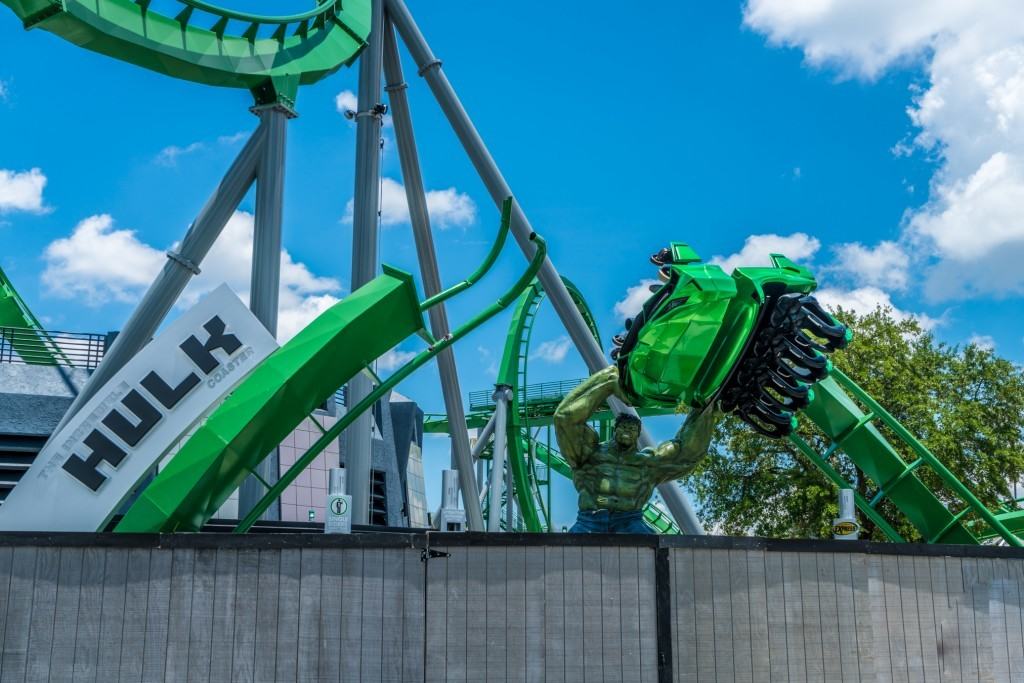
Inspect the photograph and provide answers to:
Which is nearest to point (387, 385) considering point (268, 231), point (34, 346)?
point (268, 231)

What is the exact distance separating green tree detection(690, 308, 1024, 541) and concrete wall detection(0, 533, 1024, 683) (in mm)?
16847

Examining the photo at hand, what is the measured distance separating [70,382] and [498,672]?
602 inches

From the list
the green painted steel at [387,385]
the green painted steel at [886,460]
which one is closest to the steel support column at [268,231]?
the green painted steel at [387,385]

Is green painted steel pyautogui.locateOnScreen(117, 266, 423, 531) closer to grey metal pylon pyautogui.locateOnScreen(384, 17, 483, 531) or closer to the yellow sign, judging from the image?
the yellow sign

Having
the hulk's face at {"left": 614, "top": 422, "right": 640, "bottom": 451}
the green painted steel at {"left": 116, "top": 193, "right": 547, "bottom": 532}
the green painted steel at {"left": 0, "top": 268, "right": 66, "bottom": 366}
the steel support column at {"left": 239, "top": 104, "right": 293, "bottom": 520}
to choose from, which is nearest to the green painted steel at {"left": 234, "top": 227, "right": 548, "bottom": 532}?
the green painted steel at {"left": 116, "top": 193, "right": 547, "bottom": 532}

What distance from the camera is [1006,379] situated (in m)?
24.8

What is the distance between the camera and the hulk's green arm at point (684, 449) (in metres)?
10.1

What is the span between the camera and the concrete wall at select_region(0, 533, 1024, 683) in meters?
7.35

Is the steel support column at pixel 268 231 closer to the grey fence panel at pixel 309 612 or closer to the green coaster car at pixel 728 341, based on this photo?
the green coaster car at pixel 728 341

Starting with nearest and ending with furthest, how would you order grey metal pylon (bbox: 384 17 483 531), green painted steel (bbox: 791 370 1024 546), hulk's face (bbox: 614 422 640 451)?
hulk's face (bbox: 614 422 640 451) < green painted steel (bbox: 791 370 1024 546) < grey metal pylon (bbox: 384 17 483 531)

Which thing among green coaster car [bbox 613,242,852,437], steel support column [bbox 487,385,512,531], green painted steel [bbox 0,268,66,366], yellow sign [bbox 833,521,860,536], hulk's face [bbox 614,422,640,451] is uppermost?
green painted steel [bbox 0,268,66,366]

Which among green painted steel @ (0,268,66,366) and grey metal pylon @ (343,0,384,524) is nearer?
grey metal pylon @ (343,0,384,524)

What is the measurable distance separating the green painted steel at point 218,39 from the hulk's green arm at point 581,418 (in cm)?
712

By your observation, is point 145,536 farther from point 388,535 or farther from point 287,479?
point 287,479
